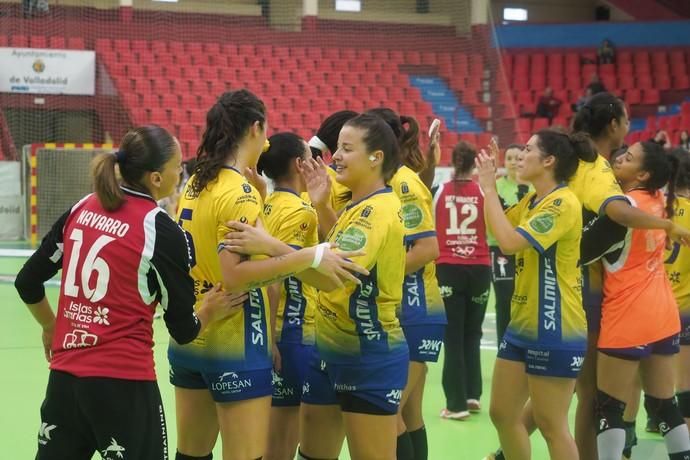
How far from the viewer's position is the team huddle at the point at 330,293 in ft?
10.3

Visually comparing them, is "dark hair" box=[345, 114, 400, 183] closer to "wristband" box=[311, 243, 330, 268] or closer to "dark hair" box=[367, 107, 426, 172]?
"wristband" box=[311, 243, 330, 268]

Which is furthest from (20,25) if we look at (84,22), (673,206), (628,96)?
(673,206)

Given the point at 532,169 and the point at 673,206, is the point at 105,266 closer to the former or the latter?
the point at 532,169

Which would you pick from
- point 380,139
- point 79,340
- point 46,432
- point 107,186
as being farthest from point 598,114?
point 46,432

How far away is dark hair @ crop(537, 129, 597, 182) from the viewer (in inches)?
175

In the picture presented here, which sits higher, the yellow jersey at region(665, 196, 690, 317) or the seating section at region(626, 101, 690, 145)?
the seating section at region(626, 101, 690, 145)

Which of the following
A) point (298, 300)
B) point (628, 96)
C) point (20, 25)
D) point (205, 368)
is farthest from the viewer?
point (628, 96)

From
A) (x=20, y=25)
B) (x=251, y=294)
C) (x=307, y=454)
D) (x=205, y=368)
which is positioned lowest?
(x=307, y=454)

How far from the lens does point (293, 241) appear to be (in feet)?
12.5

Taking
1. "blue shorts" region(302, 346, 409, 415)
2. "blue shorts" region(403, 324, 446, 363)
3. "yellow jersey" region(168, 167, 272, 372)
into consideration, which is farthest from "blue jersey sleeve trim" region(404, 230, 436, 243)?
"yellow jersey" region(168, 167, 272, 372)

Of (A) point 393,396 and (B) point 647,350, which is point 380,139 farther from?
(B) point 647,350

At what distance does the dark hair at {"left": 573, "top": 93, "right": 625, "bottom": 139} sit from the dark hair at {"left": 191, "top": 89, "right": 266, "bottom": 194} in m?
1.90

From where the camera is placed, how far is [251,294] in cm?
357

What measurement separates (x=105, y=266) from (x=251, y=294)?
651 mm
